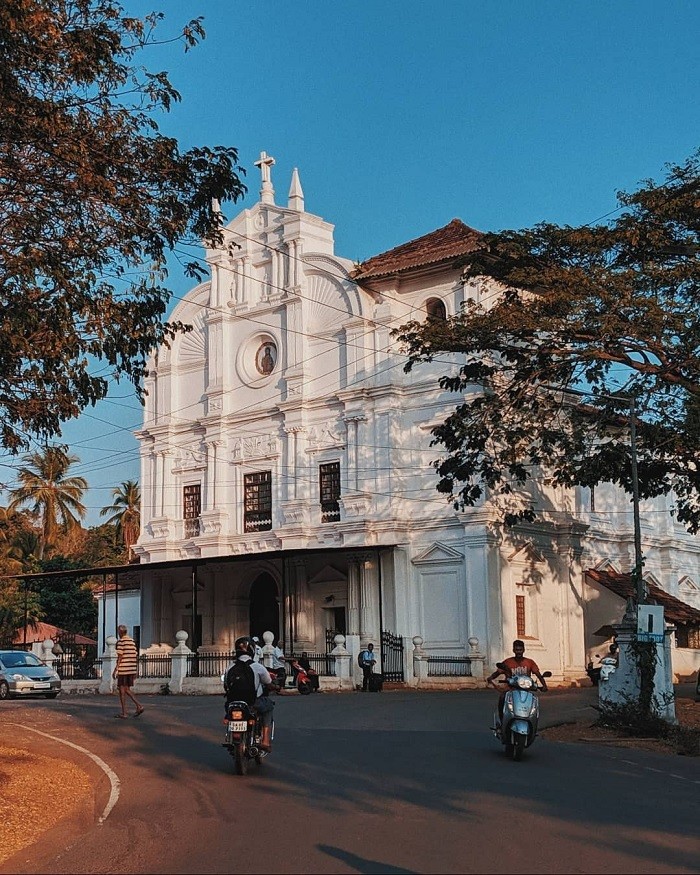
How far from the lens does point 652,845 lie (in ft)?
28.9

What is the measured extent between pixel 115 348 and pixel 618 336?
42.9ft

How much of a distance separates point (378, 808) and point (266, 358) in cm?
3209

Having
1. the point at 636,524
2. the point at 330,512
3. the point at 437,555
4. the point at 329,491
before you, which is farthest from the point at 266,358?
the point at 636,524

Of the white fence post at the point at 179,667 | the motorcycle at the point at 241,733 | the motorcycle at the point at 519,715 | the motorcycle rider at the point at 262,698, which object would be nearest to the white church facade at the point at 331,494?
the white fence post at the point at 179,667

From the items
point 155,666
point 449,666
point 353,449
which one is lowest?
point 155,666

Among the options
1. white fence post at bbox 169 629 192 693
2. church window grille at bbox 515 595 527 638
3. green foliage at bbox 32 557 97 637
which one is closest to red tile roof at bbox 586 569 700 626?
church window grille at bbox 515 595 527 638

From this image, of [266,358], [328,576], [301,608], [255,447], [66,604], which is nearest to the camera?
[328,576]

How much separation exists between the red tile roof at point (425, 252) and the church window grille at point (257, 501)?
793 cm

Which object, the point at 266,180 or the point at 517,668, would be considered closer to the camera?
the point at 517,668

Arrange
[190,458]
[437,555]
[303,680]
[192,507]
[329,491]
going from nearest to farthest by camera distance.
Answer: [303,680], [437,555], [329,491], [192,507], [190,458]

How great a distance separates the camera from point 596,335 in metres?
23.6

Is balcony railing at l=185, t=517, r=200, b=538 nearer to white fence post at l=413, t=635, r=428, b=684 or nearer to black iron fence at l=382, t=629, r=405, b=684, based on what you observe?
black iron fence at l=382, t=629, r=405, b=684

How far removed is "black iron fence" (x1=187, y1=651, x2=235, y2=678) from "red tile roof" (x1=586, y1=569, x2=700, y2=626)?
1334 cm

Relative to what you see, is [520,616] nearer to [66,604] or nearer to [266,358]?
[266,358]
